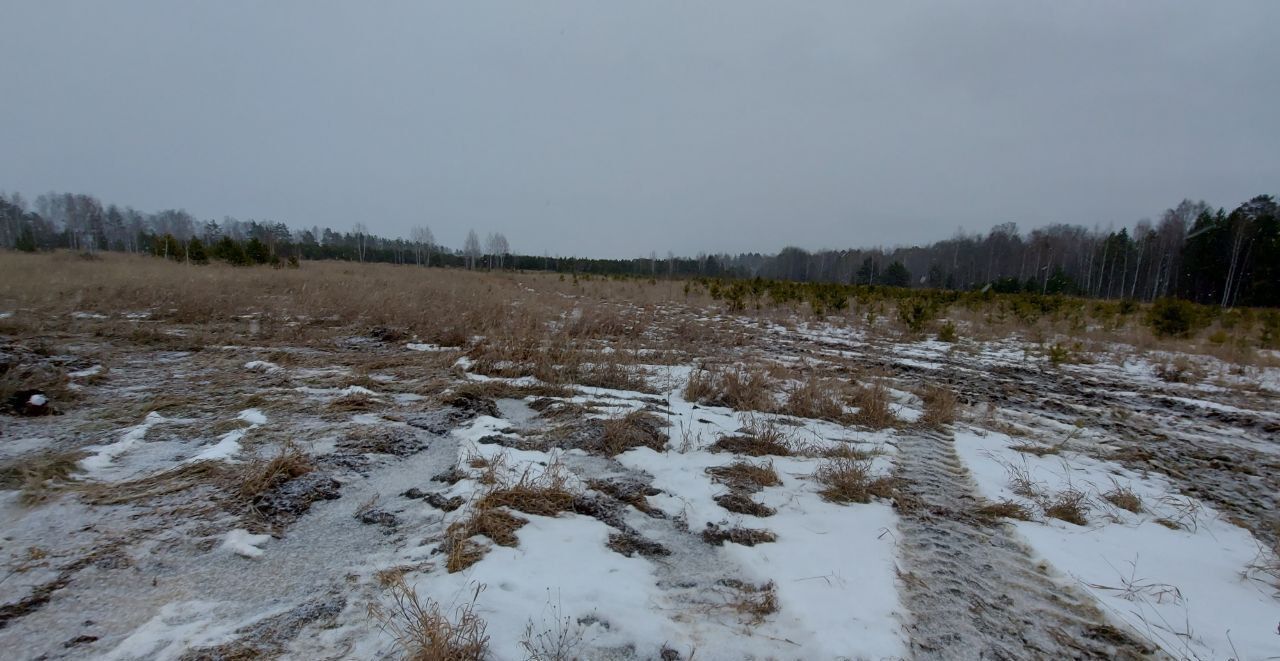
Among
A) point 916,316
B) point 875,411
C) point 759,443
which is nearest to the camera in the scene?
point 759,443

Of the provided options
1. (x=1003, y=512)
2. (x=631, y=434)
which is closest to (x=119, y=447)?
(x=631, y=434)

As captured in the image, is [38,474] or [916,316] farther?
[916,316]

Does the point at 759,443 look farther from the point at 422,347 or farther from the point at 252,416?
the point at 422,347

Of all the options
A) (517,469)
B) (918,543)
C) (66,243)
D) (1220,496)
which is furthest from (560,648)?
(66,243)

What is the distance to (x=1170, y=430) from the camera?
5.17 m

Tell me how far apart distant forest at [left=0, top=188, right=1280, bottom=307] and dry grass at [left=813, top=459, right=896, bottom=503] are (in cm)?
3148

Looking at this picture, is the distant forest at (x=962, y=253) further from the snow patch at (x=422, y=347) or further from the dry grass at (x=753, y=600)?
the dry grass at (x=753, y=600)

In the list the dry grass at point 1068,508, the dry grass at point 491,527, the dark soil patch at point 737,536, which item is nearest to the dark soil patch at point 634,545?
the dark soil patch at point 737,536

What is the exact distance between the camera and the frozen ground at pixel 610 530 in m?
1.92

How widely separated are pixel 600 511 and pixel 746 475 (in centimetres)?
125

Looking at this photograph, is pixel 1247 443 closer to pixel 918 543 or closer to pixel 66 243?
pixel 918 543

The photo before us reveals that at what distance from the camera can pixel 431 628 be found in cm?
166

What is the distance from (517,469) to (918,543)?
267cm

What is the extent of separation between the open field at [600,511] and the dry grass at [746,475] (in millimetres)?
24
